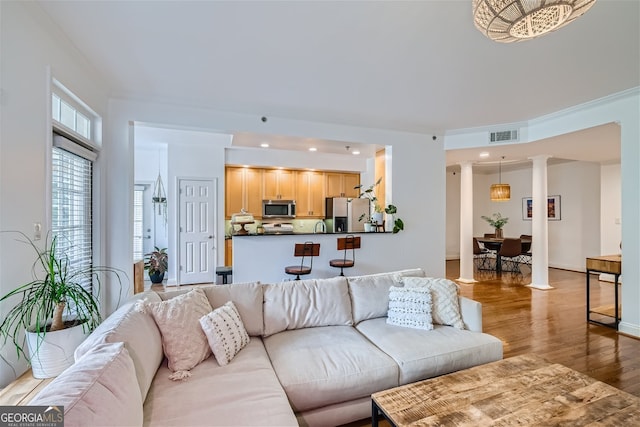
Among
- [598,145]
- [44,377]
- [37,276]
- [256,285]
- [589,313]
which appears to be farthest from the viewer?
[598,145]

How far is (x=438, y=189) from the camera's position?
4938 millimetres

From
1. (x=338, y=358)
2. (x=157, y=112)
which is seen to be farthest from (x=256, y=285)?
(x=157, y=112)

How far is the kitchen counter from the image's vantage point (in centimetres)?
389

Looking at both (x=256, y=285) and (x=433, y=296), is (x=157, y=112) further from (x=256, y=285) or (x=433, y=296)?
(x=433, y=296)

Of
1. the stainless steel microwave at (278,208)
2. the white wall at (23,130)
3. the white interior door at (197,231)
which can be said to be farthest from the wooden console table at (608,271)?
the white interior door at (197,231)

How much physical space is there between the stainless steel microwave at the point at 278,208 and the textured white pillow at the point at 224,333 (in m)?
4.28

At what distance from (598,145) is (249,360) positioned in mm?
6135

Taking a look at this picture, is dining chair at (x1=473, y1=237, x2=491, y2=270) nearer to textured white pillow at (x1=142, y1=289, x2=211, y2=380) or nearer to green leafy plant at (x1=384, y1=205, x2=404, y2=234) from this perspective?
green leafy plant at (x1=384, y1=205, x2=404, y2=234)

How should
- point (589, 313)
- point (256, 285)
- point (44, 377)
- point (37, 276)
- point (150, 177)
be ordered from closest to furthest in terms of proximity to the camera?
point (44, 377)
point (37, 276)
point (256, 285)
point (589, 313)
point (150, 177)

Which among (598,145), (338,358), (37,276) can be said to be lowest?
(338,358)

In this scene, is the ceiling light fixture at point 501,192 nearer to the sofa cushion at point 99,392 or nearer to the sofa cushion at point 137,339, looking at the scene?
the sofa cushion at point 137,339

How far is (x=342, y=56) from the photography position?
258 cm

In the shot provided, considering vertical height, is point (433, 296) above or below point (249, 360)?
above

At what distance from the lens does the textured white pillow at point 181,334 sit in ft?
5.46
